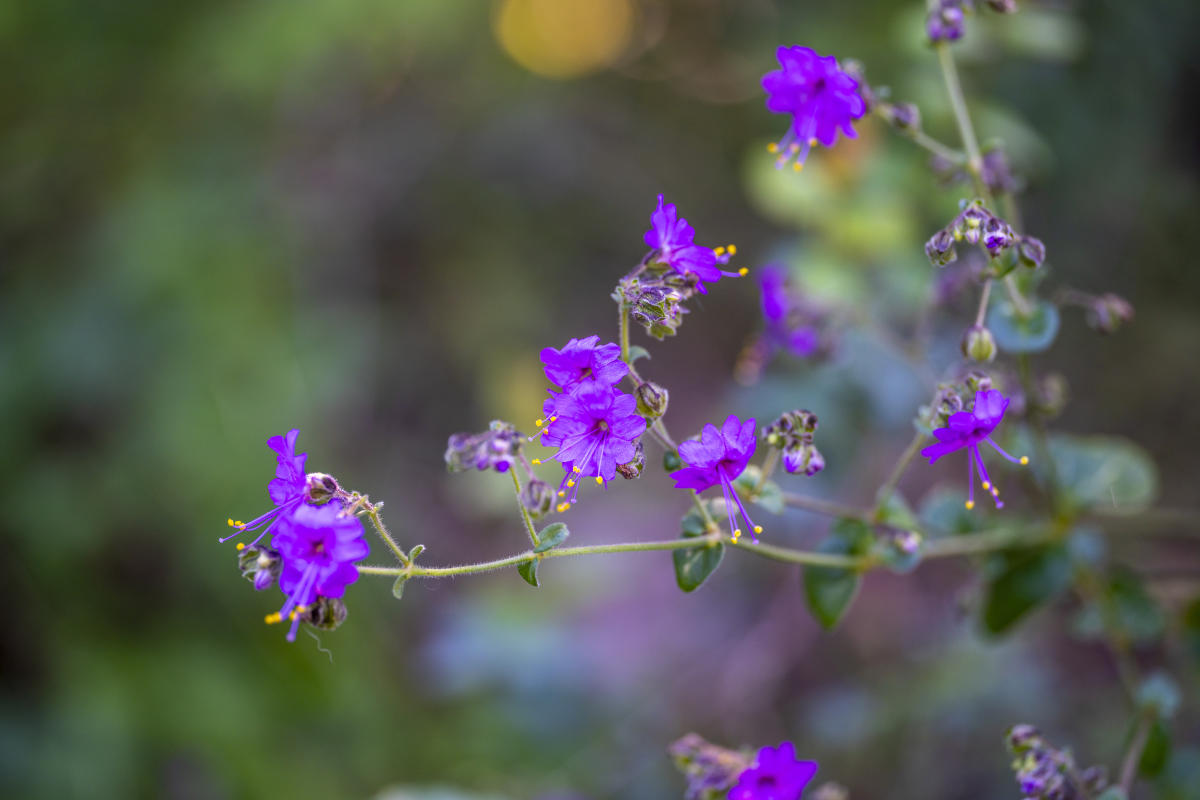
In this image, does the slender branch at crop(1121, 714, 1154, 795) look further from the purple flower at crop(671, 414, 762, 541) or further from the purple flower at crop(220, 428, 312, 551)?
the purple flower at crop(220, 428, 312, 551)

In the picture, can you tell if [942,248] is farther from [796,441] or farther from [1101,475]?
[1101,475]

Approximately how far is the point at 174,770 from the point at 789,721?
2154mm

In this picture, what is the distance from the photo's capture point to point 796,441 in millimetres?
1540

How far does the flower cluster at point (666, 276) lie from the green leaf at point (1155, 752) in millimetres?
1207

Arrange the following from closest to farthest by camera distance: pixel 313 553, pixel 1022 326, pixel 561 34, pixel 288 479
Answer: pixel 313 553 < pixel 288 479 < pixel 1022 326 < pixel 561 34

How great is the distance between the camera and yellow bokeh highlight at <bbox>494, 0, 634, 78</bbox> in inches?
180

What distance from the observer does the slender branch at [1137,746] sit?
1.76 metres

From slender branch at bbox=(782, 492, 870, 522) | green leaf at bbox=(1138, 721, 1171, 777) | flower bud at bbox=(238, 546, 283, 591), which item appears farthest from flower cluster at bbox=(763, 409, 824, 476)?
green leaf at bbox=(1138, 721, 1171, 777)

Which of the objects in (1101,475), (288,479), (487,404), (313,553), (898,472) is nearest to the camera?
(313,553)

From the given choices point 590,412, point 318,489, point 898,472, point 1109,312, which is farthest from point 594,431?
point 1109,312

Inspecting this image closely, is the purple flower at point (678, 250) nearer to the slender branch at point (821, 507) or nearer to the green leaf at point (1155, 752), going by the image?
the slender branch at point (821, 507)

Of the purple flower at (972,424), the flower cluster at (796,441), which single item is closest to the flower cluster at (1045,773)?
the purple flower at (972,424)

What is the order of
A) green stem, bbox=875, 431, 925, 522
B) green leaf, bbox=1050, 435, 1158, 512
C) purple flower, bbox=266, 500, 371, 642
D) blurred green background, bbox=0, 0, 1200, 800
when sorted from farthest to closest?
blurred green background, bbox=0, 0, 1200, 800 → green leaf, bbox=1050, 435, 1158, 512 → green stem, bbox=875, 431, 925, 522 → purple flower, bbox=266, 500, 371, 642

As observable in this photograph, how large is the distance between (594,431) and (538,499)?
131 millimetres
